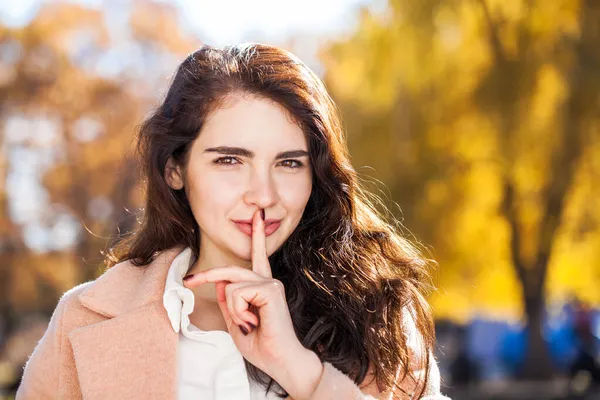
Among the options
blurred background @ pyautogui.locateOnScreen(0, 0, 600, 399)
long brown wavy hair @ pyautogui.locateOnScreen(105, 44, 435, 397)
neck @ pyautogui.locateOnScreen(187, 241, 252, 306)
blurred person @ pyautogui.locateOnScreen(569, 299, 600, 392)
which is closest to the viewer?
long brown wavy hair @ pyautogui.locateOnScreen(105, 44, 435, 397)

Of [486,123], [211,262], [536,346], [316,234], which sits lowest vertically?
[536,346]

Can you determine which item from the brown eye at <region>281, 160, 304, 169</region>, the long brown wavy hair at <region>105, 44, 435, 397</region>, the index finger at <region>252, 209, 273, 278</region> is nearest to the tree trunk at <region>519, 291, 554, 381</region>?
the long brown wavy hair at <region>105, 44, 435, 397</region>

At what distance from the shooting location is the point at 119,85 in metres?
25.7

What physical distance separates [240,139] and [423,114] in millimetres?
14696

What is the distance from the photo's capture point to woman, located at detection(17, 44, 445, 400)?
287 centimetres

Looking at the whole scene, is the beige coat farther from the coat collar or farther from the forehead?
the forehead

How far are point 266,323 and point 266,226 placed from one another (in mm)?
345

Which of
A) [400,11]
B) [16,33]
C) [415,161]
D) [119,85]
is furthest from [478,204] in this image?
[16,33]

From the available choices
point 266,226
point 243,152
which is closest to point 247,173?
point 243,152

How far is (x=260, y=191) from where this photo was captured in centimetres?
287

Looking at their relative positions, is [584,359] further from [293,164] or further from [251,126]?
[251,126]

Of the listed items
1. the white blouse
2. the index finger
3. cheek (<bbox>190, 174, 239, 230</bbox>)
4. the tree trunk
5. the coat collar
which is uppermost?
cheek (<bbox>190, 174, 239, 230</bbox>)

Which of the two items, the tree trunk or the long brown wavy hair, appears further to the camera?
the tree trunk

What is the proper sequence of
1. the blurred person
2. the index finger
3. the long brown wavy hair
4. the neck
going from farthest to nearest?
the blurred person, the neck, the long brown wavy hair, the index finger
